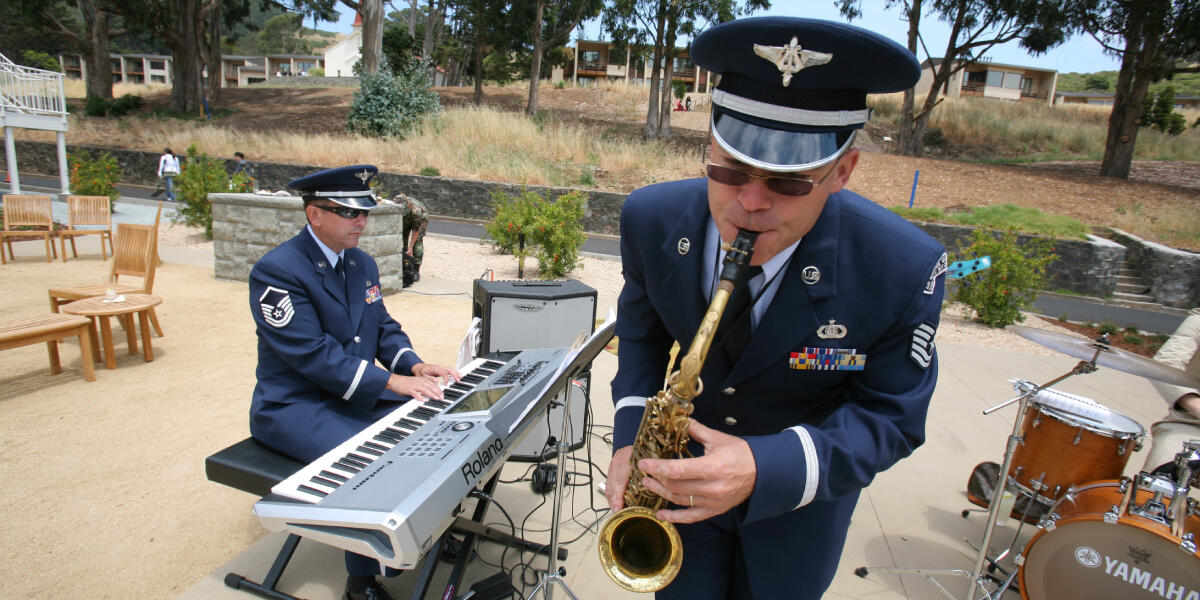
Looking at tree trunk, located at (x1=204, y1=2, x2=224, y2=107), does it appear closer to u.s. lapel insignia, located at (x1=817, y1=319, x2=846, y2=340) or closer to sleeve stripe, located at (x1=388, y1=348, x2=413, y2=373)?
sleeve stripe, located at (x1=388, y1=348, x2=413, y2=373)

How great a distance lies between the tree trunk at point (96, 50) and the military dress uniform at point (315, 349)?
37398 millimetres

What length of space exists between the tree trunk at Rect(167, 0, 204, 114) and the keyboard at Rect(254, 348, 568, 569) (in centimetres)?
3488

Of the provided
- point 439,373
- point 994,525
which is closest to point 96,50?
point 439,373

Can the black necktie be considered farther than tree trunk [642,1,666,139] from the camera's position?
No

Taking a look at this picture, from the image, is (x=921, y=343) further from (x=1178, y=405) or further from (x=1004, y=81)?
(x=1004, y=81)

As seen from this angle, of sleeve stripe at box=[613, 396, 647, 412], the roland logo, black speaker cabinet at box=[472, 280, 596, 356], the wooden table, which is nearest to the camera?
sleeve stripe at box=[613, 396, 647, 412]

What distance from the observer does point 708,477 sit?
1.19m

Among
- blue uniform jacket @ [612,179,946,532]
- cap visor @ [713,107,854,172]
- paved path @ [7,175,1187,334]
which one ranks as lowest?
paved path @ [7,175,1187,334]

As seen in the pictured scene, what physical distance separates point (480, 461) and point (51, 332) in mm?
4876

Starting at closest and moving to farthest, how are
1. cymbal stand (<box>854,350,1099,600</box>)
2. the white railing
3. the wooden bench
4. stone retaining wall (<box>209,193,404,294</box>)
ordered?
cymbal stand (<box>854,350,1099,600</box>)
the wooden bench
stone retaining wall (<box>209,193,404,294</box>)
the white railing

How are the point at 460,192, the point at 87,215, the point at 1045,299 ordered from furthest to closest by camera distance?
1. the point at 460,192
2. the point at 1045,299
3. the point at 87,215

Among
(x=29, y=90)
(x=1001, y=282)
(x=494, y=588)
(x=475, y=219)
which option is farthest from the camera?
(x=475, y=219)

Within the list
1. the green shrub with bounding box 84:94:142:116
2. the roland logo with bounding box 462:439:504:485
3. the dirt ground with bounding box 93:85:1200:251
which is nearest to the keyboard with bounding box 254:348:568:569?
the roland logo with bounding box 462:439:504:485

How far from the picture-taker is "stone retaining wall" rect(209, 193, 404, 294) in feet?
26.6
